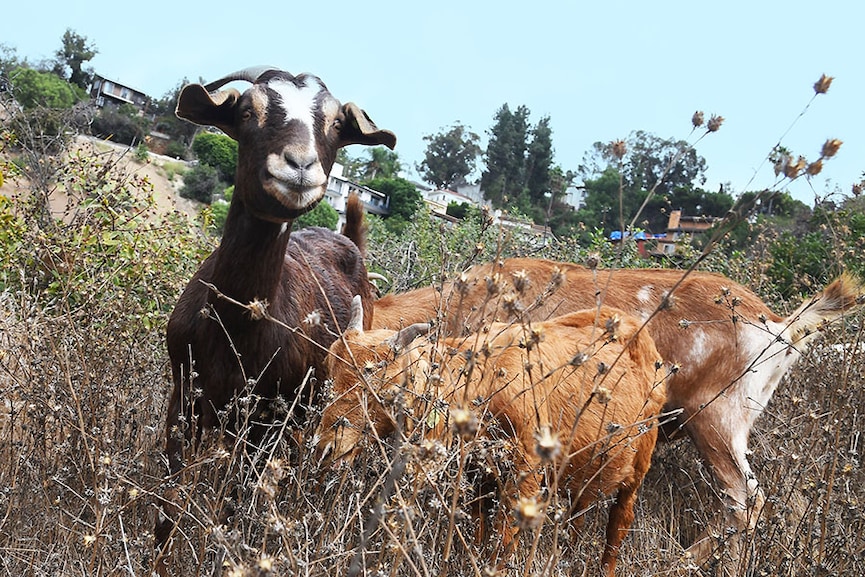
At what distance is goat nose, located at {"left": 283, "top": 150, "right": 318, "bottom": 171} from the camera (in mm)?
3090

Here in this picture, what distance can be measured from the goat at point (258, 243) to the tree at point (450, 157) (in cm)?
8862

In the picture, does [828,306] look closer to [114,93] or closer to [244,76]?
[244,76]

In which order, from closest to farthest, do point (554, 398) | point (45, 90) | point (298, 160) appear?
point (298, 160), point (554, 398), point (45, 90)

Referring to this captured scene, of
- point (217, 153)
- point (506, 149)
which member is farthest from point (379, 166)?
point (217, 153)

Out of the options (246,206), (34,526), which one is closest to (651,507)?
(246,206)

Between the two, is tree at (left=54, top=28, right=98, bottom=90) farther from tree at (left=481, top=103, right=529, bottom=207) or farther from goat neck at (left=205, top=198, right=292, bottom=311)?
goat neck at (left=205, top=198, right=292, bottom=311)

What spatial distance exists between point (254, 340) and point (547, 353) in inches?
55.5

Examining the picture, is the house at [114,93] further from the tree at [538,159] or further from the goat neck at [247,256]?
the goat neck at [247,256]

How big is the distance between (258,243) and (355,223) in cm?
284

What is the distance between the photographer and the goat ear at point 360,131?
375 cm

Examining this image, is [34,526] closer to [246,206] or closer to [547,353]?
[246,206]

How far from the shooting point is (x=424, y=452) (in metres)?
1.48

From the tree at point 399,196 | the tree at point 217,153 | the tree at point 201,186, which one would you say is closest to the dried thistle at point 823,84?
the tree at point 399,196

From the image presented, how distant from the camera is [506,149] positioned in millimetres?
78812
